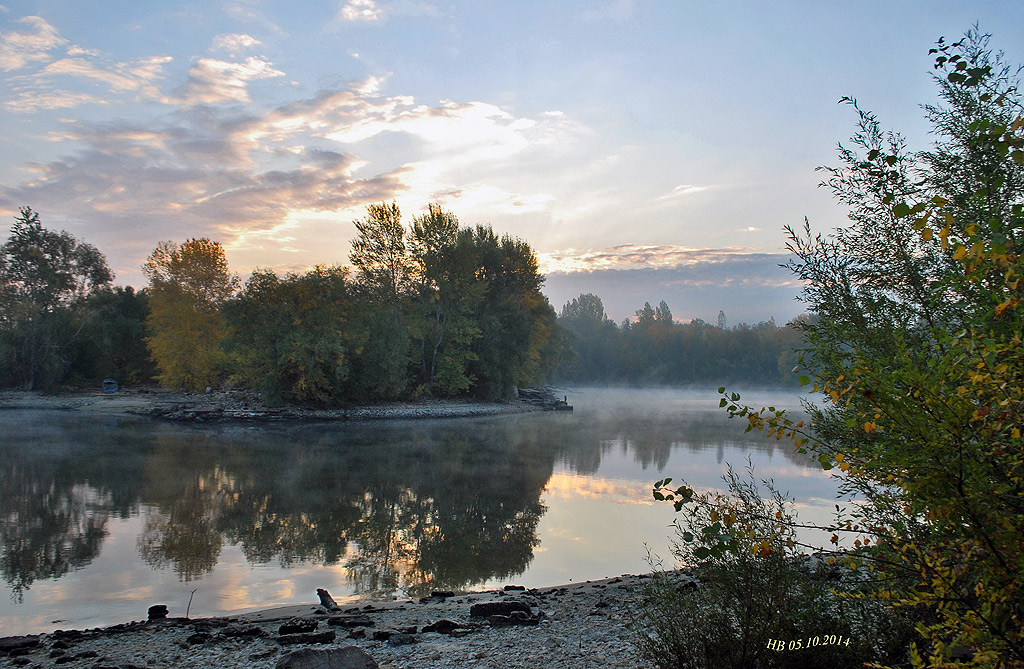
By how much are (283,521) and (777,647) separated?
9868 millimetres

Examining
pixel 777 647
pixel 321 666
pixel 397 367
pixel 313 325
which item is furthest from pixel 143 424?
pixel 777 647

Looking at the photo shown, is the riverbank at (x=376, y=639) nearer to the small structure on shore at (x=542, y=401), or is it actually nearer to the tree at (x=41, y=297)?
the small structure on shore at (x=542, y=401)

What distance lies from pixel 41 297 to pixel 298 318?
22.7 m

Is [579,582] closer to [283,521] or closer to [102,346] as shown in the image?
[283,521]

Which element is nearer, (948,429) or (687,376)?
(948,429)

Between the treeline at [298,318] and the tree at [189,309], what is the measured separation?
9 cm

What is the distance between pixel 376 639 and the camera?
5438 mm

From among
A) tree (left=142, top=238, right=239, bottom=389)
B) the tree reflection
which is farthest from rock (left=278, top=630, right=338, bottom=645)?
tree (left=142, top=238, right=239, bottom=389)

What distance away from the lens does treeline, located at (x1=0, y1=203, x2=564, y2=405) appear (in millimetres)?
34688

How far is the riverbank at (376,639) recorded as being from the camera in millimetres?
4891

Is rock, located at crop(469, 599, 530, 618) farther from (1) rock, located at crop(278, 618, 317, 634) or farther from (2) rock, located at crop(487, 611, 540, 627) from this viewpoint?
(1) rock, located at crop(278, 618, 317, 634)

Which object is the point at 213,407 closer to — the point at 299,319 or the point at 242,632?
the point at 299,319

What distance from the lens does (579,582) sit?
833 cm

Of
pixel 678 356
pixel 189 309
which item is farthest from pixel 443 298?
pixel 678 356
